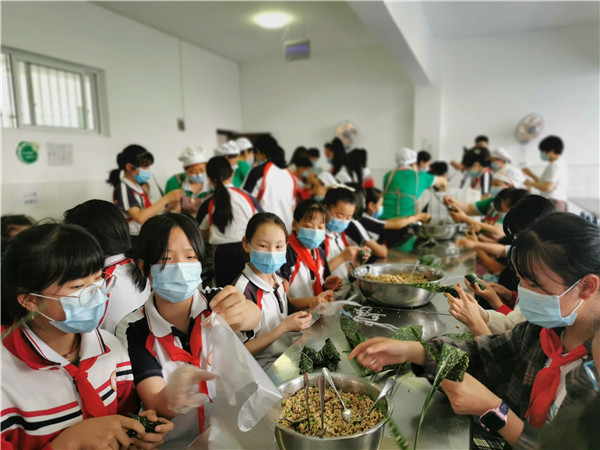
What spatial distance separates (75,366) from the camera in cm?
99

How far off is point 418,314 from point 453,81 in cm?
603

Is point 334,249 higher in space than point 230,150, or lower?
lower

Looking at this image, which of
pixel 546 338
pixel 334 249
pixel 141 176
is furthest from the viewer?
pixel 141 176

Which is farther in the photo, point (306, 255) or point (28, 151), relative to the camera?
point (28, 151)

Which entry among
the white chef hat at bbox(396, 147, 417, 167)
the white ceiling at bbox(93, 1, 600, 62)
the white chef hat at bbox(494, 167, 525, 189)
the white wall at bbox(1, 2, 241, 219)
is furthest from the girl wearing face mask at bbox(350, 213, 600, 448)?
the white ceiling at bbox(93, 1, 600, 62)

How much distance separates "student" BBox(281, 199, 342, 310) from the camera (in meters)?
2.01

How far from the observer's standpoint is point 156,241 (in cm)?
118

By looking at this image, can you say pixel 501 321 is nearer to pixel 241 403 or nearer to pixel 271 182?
pixel 241 403

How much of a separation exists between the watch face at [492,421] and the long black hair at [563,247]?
33 cm

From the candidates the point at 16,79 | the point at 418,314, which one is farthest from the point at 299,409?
the point at 16,79

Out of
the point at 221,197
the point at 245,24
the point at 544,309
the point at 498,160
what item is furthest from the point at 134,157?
the point at 498,160

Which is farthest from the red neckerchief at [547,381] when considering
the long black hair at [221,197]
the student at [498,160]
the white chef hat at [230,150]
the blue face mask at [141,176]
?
the student at [498,160]

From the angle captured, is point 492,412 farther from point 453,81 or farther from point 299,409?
point 453,81

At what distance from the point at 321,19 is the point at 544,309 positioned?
5467mm
